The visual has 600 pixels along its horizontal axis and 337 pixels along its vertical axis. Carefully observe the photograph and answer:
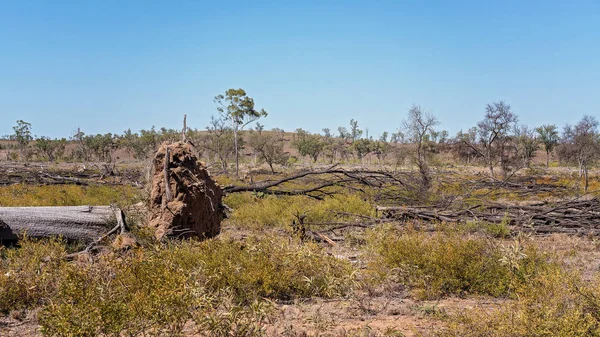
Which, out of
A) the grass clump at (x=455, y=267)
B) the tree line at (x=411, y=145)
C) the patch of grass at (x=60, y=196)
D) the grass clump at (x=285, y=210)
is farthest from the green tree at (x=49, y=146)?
the grass clump at (x=455, y=267)

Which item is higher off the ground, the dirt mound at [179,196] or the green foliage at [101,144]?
the green foliage at [101,144]

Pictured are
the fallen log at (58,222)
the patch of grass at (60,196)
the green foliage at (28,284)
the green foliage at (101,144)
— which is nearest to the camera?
the green foliage at (28,284)

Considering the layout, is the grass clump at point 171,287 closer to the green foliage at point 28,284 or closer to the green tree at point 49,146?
the green foliage at point 28,284

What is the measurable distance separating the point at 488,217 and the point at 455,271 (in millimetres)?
5321

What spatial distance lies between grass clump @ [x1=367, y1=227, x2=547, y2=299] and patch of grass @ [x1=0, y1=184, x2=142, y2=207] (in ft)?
26.7

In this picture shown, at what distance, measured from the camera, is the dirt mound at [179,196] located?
26.2 feet

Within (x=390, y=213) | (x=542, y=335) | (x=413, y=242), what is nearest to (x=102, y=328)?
(x=542, y=335)

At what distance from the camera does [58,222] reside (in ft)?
27.1

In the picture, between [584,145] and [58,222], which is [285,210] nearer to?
[58,222]

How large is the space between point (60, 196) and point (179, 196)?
28.5 ft

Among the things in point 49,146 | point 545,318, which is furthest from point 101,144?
point 545,318

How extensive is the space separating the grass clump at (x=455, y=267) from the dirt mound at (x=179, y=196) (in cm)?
339

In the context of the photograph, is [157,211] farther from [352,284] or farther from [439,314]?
[439,314]

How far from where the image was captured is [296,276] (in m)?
6.10
